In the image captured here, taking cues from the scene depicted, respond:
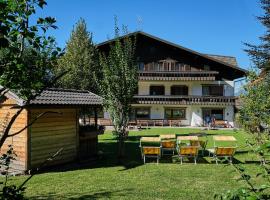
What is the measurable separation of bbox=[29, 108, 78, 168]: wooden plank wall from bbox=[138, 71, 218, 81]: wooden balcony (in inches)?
1101

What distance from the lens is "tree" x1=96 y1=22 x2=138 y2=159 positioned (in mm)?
15203

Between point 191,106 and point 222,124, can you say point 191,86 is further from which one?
point 222,124

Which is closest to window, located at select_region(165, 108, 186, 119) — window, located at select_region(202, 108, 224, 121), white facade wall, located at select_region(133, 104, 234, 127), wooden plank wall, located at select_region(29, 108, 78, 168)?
white facade wall, located at select_region(133, 104, 234, 127)

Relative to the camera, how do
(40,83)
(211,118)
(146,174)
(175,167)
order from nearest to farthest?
(40,83), (146,174), (175,167), (211,118)

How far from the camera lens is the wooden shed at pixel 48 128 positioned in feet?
42.4

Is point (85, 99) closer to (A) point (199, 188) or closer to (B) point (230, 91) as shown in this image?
(A) point (199, 188)

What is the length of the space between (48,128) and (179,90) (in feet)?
107

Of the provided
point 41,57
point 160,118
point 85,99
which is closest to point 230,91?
point 160,118

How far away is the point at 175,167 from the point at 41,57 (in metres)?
12.3

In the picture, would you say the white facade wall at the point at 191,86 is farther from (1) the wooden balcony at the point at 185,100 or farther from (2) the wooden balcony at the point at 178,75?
(2) the wooden balcony at the point at 178,75

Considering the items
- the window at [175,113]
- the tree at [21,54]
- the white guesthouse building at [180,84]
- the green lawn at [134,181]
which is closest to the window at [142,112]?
the white guesthouse building at [180,84]

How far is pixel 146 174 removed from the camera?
13.1 m

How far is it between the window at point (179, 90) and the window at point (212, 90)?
2200mm

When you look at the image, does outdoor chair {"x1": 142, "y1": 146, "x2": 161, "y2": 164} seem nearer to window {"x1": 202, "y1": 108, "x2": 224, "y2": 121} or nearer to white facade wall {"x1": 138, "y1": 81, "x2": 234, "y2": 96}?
window {"x1": 202, "y1": 108, "x2": 224, "y2": 121}
